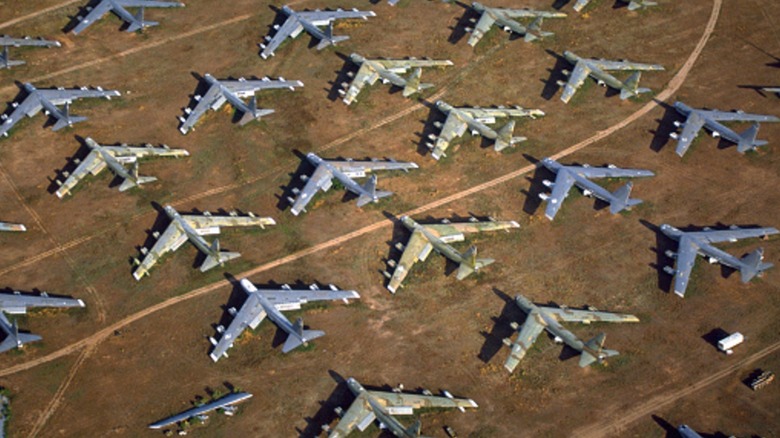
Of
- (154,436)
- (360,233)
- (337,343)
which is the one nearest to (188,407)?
(154,436)

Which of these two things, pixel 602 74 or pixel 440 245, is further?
pixel 602 74

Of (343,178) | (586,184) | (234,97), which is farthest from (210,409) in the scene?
(586,184)

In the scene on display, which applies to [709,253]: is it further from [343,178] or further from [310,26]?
[310,26]

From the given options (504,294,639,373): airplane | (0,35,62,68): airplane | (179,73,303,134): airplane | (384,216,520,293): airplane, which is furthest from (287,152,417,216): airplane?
(0,35,62,68): airplane

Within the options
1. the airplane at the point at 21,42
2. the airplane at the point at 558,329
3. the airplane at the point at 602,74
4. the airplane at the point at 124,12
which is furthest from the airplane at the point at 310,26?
the airplane at the point at 558,329

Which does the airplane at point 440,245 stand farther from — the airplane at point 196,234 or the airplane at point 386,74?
the airplane at point 386,74

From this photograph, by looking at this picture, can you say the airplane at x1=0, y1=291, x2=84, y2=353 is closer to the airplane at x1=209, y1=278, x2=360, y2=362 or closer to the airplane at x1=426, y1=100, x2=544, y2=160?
the airplane at x1=209, y1=278, x2=360, y2=362

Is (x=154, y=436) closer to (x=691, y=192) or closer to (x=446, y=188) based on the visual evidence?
(x=446, y=188)
